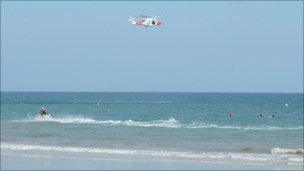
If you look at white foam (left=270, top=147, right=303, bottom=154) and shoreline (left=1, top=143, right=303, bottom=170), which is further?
white foam (left=270, top=147, right=303, bottom=154)

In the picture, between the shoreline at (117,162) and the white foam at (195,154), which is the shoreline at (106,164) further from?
the white foam at (195,154)

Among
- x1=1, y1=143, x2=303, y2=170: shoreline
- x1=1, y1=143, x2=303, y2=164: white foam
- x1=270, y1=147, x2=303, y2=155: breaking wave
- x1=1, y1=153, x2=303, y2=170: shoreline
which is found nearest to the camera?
x1=1, y1=153, x2=303, y2=170: shoreline

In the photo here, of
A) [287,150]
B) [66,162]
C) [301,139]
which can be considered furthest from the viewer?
[301,139]

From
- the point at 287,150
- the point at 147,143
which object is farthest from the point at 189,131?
the point at 287,150

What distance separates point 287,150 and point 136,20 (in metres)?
8.92

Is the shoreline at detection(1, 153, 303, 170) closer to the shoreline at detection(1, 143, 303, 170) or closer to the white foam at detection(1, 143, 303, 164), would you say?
the shoreline at detection(1, 143, 303, 170)

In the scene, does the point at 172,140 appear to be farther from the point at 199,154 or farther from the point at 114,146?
the point at 199,154

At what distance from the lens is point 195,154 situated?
2962cm

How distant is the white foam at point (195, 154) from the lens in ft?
91.1

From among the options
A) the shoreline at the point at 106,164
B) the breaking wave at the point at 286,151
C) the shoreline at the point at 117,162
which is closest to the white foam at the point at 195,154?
→ the shoreline at the point at 117,162

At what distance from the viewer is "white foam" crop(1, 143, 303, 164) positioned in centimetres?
2778

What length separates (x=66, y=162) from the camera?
24.9 metres

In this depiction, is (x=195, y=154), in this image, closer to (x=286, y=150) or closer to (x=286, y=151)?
(x=286, y=151)

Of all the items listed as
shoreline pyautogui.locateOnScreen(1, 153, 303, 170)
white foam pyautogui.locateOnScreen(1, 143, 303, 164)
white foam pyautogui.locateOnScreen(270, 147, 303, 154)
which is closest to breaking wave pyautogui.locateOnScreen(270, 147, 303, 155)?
white foam pyautogui.locateOnScreen(270, 147, 303, 154)
